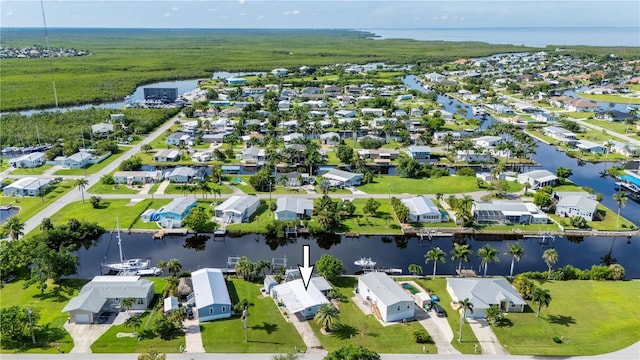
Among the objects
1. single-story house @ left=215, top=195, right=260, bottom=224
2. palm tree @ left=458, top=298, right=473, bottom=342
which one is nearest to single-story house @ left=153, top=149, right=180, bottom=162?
single-story house @ left=215, top=195, right=260, bottom=224

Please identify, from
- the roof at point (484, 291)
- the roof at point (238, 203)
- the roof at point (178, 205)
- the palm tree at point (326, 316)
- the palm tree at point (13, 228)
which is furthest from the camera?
the roof at point (238, 203)

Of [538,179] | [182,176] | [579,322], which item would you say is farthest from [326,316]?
[538,179]

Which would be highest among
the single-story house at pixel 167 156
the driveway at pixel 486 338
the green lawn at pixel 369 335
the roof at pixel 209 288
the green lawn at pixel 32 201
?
the single-story house at pixel 167 156

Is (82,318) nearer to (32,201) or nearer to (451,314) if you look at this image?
(451,314)

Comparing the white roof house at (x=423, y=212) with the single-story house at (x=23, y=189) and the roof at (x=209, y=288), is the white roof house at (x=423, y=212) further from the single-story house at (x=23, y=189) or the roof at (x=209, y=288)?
the single-story house at (x=23, y=189)

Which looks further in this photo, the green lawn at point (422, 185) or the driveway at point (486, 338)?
the green lawn at point (422, 185)

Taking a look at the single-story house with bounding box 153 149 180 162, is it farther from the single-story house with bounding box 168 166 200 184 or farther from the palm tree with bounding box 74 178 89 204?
the palm tree with bounding box 74 178 89 204

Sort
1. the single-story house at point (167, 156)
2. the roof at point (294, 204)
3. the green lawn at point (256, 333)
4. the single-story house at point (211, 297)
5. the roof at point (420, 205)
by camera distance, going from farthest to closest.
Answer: the single-story house at point (167, 156) < the roof at point (294, 204) < the roof at point (420, 205) < the single-story house at point (211, 297) < the green lawn at point (256, 333)

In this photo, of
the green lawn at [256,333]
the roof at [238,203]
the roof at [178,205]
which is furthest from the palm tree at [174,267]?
the roof at [238,203]
